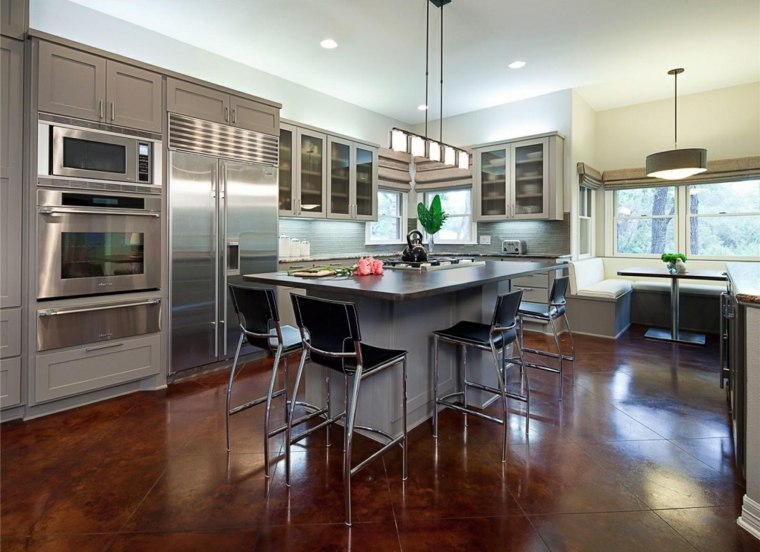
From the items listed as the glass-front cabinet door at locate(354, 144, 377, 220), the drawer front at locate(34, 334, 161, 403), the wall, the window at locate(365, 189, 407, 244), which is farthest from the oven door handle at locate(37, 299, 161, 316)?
the window at locate(365, 189, 407, 244)

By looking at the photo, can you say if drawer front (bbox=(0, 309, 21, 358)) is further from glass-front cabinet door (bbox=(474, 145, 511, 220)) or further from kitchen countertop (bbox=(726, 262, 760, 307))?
glass-front cabinet door (bbox=(474, 145, 511, 220))

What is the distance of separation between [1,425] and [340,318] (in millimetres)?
2493

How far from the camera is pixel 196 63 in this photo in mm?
4012

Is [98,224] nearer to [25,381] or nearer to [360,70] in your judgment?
[25,381]

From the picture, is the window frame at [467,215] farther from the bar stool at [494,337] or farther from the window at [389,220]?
the bar stool at [494,337]

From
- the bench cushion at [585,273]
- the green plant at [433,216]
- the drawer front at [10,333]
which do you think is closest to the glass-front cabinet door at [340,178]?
the green plant at [433,216]

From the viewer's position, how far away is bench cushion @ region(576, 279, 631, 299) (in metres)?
5.01

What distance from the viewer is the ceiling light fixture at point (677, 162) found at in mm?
4680

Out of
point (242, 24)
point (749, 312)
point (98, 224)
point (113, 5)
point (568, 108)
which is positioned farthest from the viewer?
point (568, 108)

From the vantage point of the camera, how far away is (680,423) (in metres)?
2.69

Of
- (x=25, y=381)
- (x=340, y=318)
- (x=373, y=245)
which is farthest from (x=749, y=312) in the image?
(x=373, y=245)

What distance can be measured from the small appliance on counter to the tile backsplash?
11 cm

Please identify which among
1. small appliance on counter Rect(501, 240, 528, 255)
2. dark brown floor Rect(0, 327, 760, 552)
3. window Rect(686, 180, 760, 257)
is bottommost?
dark brown floor Rect(0, 327, 760, 552)

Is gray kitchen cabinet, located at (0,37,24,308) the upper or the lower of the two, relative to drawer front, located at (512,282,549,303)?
upper
